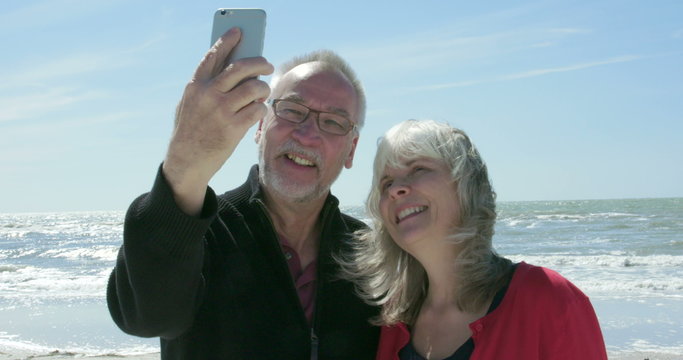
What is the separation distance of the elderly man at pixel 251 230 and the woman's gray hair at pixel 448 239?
128mm

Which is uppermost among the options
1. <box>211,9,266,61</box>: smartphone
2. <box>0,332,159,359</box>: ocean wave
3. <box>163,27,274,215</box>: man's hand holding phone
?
<box>211,9,266,61</box>: smartphone

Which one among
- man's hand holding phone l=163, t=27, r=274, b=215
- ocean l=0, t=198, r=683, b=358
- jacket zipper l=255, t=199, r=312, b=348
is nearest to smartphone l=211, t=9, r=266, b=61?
man's hand holding phone l=163, t=27, r=274, b=215

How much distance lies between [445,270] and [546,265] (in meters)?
14.0

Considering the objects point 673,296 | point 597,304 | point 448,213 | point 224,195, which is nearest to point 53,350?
point 224,195

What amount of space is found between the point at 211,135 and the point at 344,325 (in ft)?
4.20

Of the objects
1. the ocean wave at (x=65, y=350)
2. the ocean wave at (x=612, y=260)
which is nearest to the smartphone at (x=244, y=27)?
the ocean wave at (x=65, y=350)

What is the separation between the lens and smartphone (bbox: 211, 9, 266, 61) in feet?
5.41

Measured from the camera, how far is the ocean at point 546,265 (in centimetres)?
732

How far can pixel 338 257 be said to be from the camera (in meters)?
2.79

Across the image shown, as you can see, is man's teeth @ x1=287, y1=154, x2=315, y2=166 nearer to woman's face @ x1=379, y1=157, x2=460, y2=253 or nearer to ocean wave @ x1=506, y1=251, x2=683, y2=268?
woman's face @ x1=379, y1=157, x2=460, y2=253

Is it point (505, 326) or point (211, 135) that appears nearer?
point (211, 135)

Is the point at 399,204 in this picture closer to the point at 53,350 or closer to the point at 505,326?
the point at 505,326

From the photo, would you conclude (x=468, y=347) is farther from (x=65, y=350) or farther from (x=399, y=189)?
(x=65, y=350)

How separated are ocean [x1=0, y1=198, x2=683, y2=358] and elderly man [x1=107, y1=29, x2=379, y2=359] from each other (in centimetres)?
497
